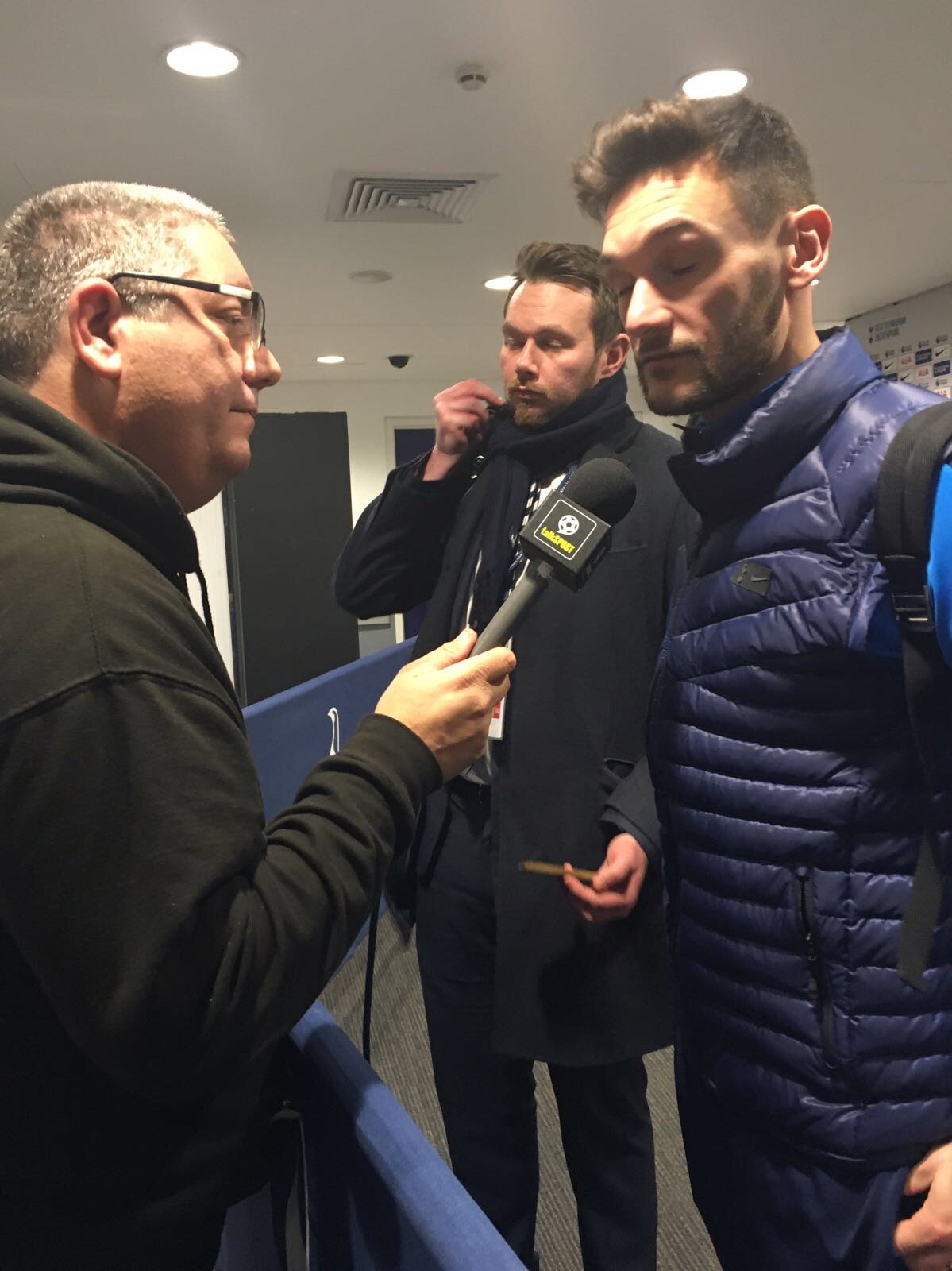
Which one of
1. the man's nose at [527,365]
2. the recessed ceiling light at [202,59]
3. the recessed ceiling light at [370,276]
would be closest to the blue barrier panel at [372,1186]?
the man's nose at [527,365]

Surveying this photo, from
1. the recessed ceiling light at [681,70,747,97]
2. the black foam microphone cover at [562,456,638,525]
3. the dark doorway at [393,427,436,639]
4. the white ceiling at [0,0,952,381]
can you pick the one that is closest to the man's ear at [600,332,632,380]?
the black foam microphone cover at [562,456,638,525]

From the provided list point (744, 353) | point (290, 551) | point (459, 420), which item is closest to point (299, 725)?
point (459, 420)

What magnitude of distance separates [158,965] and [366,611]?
47.2 inches

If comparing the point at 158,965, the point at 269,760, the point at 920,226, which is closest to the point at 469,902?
the point at 158,965

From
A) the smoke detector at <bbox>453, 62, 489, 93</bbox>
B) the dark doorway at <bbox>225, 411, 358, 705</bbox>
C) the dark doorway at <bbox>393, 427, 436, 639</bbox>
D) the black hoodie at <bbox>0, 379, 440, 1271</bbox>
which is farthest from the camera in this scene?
the dark doorway at <bbox>393, 427, 436, 639</bbox>

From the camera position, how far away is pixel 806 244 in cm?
95

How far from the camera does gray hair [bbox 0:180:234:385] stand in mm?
789

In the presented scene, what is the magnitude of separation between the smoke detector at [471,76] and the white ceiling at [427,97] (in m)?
0.04

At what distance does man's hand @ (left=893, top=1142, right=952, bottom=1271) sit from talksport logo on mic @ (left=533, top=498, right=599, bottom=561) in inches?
24.9

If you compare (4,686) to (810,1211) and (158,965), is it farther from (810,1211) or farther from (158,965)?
(810,1211)

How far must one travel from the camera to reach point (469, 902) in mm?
1427

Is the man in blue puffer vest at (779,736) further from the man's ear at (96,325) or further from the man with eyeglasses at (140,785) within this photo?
the man's ear at (96,325)

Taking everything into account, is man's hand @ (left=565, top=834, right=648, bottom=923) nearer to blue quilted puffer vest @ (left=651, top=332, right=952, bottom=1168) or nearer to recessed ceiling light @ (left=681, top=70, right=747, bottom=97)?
blue quilted puffer vest @ (left=651, top=332, right=952, bottom=1168)

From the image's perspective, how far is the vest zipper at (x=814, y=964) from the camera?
81cm
